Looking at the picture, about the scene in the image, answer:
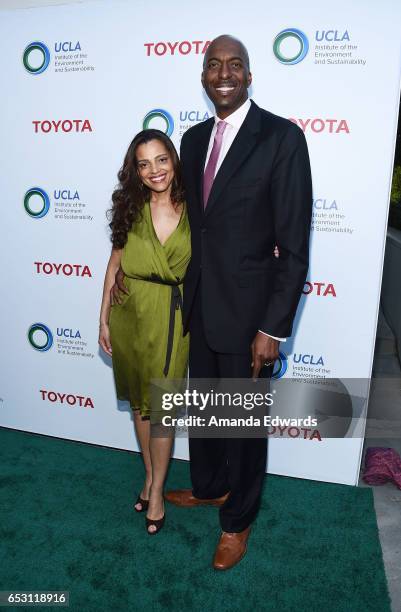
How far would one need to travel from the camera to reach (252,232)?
2.10 metres

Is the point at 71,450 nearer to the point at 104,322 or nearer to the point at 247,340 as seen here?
the point at 104,322

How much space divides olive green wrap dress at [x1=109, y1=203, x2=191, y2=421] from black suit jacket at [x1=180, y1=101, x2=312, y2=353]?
11cm

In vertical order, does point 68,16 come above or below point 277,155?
above

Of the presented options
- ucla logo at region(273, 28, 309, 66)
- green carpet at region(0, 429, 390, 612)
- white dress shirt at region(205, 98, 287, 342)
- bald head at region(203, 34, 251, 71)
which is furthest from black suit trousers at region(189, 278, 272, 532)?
ucla logo at region(273, 28, 309, 66)

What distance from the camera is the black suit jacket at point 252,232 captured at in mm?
2018

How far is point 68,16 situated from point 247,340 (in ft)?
6.99

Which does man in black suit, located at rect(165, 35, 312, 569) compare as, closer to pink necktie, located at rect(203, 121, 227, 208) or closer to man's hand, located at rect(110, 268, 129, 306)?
pink necktie, located at rect(203, 121, 227, 208)

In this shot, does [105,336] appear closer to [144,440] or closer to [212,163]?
[144,440]

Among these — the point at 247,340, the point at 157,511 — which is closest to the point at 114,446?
the point at 157,511

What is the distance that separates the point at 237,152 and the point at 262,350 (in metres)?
0.79

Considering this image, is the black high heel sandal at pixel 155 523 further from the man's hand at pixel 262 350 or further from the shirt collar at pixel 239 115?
the shirt collar at pixel 239 115

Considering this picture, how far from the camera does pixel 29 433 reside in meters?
3.63

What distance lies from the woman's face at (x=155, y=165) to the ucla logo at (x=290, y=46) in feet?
2.87

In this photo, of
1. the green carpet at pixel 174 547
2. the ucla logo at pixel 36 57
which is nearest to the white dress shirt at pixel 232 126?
the ucla logo at pixel 36 57
